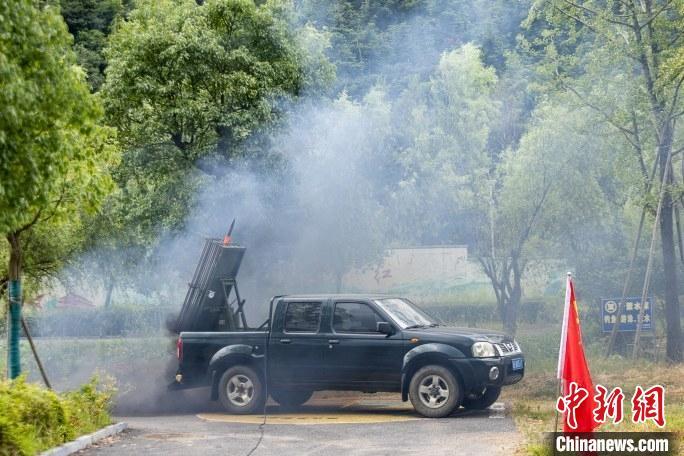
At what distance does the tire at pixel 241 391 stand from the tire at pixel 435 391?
242 centimetres

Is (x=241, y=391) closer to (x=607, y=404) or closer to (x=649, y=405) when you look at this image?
(x=607, y=404)

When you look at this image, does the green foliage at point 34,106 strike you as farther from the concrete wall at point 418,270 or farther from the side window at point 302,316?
the concrete wall at point 418,270

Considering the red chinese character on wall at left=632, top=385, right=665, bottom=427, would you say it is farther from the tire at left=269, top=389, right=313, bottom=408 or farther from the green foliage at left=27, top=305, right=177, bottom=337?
the green foliage at left=27, top=305, right=177, bottom=337

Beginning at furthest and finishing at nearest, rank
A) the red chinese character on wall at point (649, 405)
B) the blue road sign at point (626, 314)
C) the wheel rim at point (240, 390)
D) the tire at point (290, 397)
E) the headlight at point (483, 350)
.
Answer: the blue road sign at point (626, 314) < the tire at point (290, 397) < the wheel rim at point (240, 390) < the headlight at point (483, 350) < the red chinese character on wall at point (649, 405)

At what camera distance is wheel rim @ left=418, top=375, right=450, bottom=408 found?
14280 mm

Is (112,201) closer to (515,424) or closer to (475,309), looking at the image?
(515,424)

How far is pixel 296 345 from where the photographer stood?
15312 mm

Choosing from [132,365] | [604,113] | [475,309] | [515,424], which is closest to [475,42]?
[475,309]

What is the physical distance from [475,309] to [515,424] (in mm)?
23008

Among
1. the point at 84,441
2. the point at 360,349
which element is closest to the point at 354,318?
the point at 360,349

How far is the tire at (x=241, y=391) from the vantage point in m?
15.5

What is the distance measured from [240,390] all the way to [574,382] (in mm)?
7392

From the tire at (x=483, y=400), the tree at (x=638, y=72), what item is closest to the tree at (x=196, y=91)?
the tree at (x=638, y=72)

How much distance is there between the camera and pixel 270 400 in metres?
17.0
